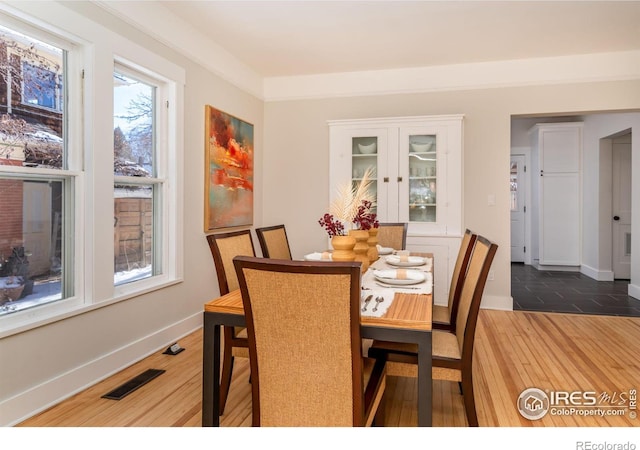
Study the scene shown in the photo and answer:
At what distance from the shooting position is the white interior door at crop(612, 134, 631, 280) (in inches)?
220

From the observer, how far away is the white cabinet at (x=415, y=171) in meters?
4.09

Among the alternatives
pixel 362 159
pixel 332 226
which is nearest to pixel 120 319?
pixel 332 226

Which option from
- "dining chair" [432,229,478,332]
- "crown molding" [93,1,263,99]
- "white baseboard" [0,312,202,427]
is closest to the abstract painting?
"crown molding" [93,1,263,99]

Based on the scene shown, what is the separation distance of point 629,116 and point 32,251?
6.00m

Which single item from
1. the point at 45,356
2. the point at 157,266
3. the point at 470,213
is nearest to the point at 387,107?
the point at 470,213

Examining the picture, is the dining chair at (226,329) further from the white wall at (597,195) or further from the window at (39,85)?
the white wall at (597,195)

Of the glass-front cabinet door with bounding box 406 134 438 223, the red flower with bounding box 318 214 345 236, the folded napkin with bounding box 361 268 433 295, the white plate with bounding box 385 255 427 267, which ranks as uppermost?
the glass-front cabinet door with bounding box 406 134 438 223

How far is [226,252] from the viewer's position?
2125 millimetres

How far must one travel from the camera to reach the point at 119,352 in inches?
103

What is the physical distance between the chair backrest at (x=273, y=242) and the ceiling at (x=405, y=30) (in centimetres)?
165

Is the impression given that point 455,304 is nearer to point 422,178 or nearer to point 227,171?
point 422,178

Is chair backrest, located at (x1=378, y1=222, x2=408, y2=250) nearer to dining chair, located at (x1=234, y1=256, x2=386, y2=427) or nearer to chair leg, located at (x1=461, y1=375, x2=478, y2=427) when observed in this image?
chair leg, located at (x1=461, y1=375, x2=478, y2=427)
